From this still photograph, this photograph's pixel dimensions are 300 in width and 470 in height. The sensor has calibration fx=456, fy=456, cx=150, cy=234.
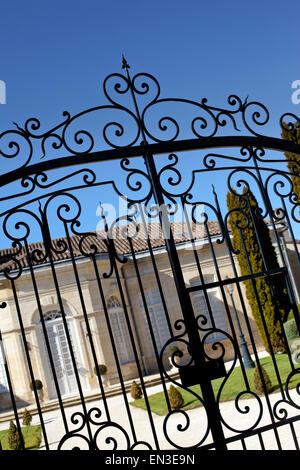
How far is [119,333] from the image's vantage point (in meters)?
16.5

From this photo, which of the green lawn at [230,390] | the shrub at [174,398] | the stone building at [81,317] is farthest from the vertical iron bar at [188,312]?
the stone building at [81,317]

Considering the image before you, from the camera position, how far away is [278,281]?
1360 cm

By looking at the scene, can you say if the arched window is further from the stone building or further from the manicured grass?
the manicured grass

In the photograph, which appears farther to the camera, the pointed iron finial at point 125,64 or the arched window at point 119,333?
the arched window at point 119,333

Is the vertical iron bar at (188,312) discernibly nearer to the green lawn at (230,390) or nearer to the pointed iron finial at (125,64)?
the pointed iron finial at (125,64)

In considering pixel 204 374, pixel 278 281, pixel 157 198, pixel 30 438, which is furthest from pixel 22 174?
pixel 278 281

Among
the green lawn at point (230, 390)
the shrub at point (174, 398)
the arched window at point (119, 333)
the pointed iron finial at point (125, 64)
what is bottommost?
the green lawn at point (230, 390)

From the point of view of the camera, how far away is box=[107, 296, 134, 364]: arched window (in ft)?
53.8

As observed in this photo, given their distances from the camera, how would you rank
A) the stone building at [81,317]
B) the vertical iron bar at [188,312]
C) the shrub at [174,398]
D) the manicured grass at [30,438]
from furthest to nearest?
the stone building at [81,317]
the shrub at [174,398]
the manicured grass at [30,438]
the vertical iron bar at [188,312]

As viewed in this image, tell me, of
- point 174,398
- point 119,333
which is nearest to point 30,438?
point 174,398

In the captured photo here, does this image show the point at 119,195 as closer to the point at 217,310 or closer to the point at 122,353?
the point at 122,353

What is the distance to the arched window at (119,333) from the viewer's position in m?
16.4

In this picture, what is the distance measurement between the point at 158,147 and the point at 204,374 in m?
1.66

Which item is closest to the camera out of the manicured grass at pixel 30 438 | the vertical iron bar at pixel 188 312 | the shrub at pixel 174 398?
the vertical iron bar at pixel 188 312
